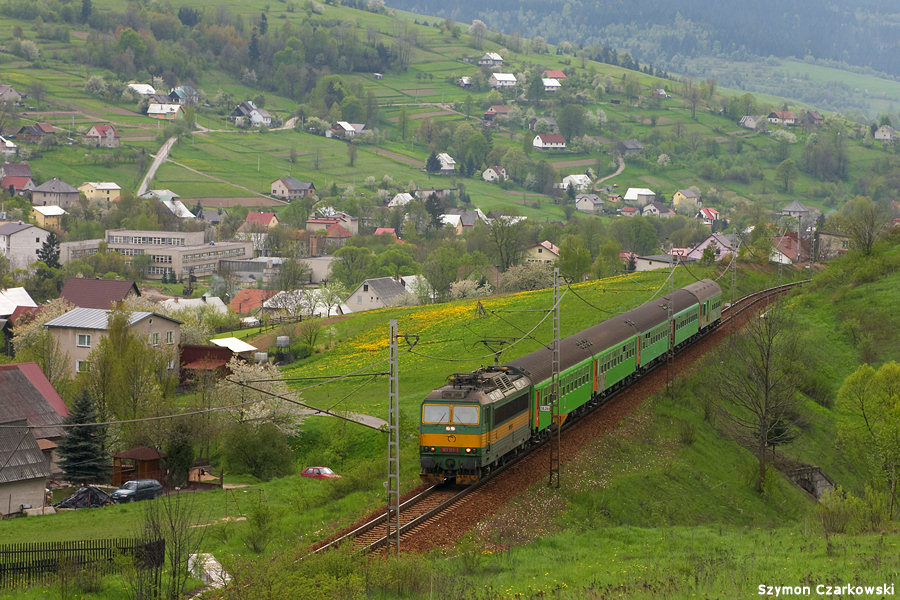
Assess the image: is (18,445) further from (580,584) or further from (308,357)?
(308,357)

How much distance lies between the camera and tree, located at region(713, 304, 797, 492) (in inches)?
1779

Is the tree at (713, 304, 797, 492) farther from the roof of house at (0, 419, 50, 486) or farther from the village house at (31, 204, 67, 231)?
the village house at (31, 204, 67, 231)

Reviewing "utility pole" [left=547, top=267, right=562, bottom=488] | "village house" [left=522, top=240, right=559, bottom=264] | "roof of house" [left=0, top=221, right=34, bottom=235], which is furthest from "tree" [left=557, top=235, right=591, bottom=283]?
"roof of house" [left=0, top=221, right=34, bottom=235]

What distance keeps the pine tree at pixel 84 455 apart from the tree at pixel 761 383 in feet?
102

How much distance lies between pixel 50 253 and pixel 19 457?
402 ft

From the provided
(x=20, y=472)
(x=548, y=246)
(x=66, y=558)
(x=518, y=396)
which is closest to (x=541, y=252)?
(x=548, y=246)

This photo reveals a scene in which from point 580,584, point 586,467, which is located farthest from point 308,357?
point 580,584

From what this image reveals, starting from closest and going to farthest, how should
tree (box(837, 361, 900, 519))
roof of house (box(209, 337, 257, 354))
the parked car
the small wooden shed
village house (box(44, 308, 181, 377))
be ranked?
tree (box(837, 361, 900, 519)), the parked car, the small wooden shed, village house (box(44, 308, 181, 377)), roof of house (box(209, 337, 257, 354))

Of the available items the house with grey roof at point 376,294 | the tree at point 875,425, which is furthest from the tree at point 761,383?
the house with grey roof at point 376,294

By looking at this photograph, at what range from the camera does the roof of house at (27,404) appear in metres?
54.1

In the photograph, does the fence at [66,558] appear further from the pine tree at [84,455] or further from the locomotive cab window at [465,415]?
the pine tree at [84,455]

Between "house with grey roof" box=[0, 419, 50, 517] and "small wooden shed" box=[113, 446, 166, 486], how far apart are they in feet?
13.0

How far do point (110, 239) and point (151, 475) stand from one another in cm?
13939

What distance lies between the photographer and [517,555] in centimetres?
2978
